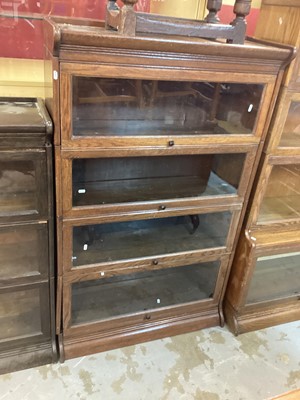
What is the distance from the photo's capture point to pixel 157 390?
151 centimetres

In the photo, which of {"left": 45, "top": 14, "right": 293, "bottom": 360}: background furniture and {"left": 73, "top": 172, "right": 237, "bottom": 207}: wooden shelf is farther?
{"left": 73, "top": 172, "right": 237, "bottom": 207}: wooden shelf

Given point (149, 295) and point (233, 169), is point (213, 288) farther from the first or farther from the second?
point (233, 169)

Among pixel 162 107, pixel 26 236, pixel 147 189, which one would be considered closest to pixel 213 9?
pixel 162 107

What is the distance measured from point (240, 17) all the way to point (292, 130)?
2.01ft

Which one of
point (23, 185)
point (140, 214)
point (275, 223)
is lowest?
point (275, 223)

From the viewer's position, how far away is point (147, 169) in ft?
5.32

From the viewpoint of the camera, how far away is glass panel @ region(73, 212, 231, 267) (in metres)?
1.52

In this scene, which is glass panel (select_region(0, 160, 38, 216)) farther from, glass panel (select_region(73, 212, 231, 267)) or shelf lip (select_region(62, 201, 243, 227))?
glass panel (select_region(73, 212, 231, 267))

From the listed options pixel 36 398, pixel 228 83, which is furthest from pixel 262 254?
pixel 36 398

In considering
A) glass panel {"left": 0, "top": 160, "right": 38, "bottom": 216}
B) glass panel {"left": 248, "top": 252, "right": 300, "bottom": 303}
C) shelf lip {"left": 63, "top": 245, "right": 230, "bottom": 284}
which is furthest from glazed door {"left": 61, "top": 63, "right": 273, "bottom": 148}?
glass panel {"left": 248, "top": 252, "right": 300, "bottom": 303}

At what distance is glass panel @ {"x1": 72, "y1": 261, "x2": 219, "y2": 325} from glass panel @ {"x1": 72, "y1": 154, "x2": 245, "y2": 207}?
419 mm

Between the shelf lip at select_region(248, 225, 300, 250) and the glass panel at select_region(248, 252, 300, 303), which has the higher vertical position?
the shelf lip at select_region(248, 225, 300, 250)

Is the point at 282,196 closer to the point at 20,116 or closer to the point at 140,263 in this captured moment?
the point at 140,263

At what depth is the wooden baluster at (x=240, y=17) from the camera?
121 cm
